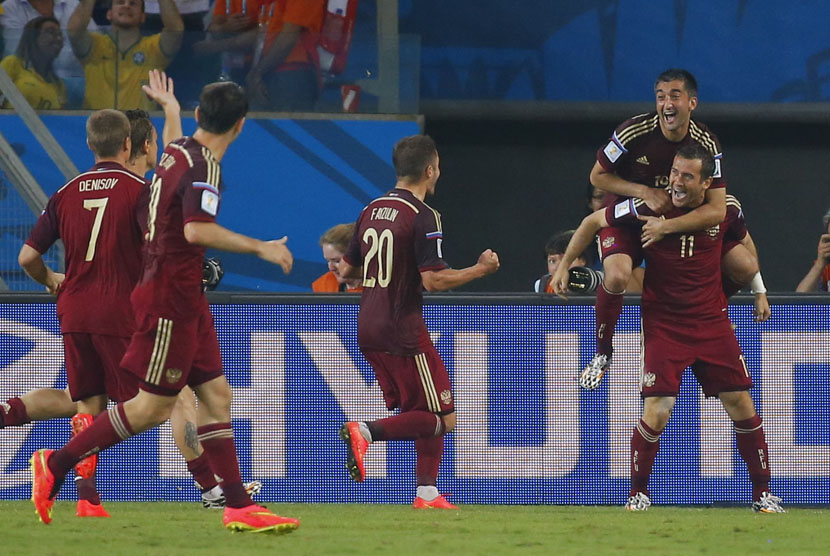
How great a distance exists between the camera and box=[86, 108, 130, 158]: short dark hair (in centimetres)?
745

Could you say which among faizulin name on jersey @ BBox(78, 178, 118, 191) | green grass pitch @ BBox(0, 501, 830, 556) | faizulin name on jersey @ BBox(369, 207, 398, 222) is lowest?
green grass pitch @ BBox(0, 501, 830, 556)

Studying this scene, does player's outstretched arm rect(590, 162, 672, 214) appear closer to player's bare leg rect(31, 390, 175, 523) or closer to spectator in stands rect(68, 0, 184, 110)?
player's bare leg rect(31, 390, 175, 523)

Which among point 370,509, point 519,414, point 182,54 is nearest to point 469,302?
point 519,414

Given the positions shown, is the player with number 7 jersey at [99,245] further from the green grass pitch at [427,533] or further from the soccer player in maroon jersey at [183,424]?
the green grass pitch at [427,533]

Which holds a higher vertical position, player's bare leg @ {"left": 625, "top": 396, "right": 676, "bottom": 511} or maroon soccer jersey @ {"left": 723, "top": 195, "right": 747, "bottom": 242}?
maroon soccer jersey @ {"left": 723, "top": 195, "right": 747, "bottom": 242}

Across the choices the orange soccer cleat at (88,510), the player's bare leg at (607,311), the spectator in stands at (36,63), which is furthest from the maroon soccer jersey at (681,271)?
the spectator in stands at (36,63)

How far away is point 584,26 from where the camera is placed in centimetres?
1509

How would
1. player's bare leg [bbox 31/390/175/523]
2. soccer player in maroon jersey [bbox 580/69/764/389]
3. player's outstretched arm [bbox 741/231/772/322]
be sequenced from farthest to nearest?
player's outstretched arm [bbox 741/231/772/322], soccer player in maroon jersey [bbox 580/69/764/389], player's bare leg [bbox 31/390/175/523]

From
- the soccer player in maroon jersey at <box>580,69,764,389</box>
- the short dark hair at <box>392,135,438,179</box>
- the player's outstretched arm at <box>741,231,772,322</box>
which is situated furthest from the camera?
the player's outstretched arm at <box>741,231,772,322</box>

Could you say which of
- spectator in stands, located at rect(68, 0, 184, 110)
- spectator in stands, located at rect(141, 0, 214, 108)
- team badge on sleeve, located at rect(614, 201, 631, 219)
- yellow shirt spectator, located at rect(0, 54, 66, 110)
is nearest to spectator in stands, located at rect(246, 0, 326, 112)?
spectator in stands, located at rect(141, 0, 214, 108)

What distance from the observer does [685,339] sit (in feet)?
26.7

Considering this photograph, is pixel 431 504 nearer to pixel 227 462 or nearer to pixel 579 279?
pixel 579 279

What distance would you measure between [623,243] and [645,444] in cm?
115

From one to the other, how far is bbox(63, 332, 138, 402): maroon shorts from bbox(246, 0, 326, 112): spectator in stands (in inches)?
189
